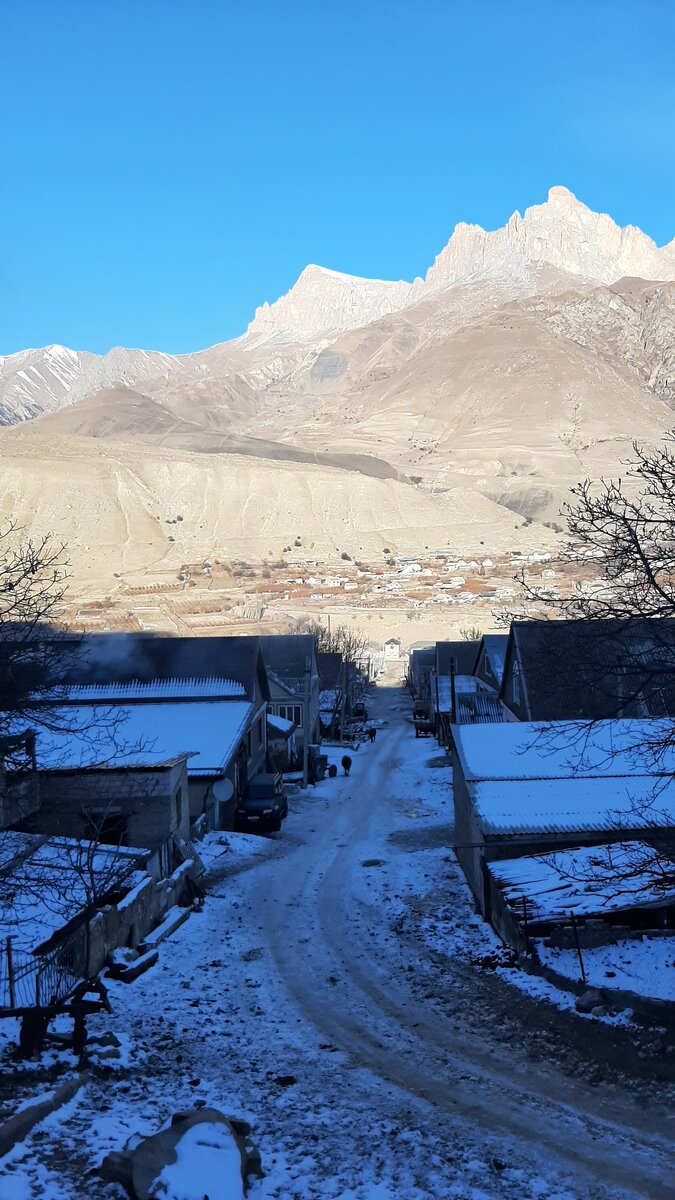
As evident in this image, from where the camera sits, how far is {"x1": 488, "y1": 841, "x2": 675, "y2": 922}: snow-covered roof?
13516 millimetres

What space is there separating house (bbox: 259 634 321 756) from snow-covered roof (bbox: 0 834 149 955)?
2170 centimetres

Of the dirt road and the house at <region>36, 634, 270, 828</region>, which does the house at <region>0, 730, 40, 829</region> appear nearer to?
the dirt road

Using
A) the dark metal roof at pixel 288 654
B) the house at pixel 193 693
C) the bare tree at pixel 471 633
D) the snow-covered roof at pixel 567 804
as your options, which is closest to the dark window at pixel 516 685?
the house at pixel 193 693

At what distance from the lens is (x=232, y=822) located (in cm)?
2641

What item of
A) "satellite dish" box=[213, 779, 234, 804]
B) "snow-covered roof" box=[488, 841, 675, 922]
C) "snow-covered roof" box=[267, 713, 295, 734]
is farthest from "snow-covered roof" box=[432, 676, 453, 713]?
"snow-covered roof" box=[488, 841, 675, 922]

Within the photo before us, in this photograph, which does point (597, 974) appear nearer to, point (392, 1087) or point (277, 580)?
point (392, 1087)

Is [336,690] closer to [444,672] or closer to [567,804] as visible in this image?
[444,672]

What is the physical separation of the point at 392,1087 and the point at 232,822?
1701 cm

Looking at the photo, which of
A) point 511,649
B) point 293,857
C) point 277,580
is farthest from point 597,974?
point 277,580

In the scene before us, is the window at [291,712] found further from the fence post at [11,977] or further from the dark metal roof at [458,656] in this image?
the fence post at [11,977]

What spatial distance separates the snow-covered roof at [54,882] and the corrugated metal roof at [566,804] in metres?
6.16

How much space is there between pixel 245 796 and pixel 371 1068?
717 inches

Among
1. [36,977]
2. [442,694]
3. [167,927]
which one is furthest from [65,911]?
[442,694]

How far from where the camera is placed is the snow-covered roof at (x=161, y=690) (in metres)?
30.3
